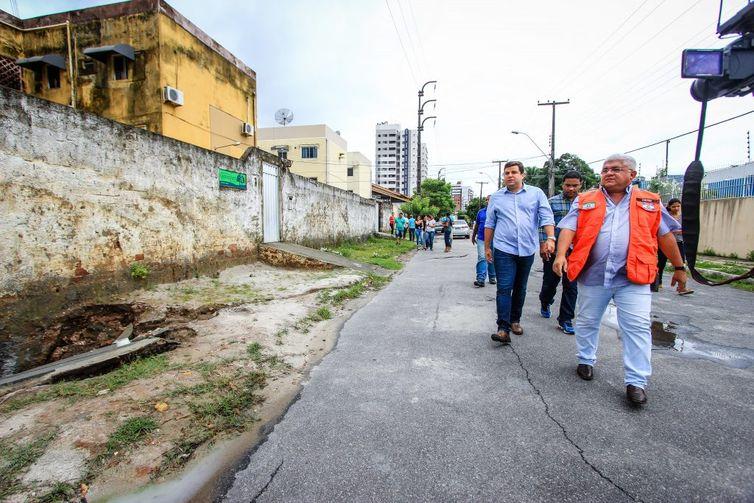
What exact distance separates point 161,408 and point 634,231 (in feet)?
11.5


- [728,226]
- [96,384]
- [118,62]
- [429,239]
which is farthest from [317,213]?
[728,226]

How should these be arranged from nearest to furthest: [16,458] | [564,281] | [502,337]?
1. [16,458]
2. [502,337]
3. [564,281]

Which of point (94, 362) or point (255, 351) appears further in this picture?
point (255, 351)

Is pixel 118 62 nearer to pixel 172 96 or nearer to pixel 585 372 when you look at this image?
pixel 172 96

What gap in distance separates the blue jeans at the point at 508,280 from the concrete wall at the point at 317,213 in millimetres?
8058

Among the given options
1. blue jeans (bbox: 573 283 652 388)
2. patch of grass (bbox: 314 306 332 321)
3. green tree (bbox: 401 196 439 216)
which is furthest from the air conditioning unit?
Result: green tree (bbox: 401 196 439 216)

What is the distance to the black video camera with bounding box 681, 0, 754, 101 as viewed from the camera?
2176 mm

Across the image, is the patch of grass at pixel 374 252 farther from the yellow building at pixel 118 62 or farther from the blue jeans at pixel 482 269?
the yellow building at pixel 118 62

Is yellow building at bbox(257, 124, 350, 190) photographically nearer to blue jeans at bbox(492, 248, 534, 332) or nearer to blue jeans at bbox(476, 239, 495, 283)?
blue jeans at bbox(476, 239, 495, 283)

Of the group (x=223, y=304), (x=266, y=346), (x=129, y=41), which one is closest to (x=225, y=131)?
(x=129, y=41)

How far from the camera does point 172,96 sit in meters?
12.0

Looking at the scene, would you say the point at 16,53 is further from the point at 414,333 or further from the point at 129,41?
the point at 414,333

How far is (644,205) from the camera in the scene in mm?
2711

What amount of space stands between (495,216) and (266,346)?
9.20 ft
